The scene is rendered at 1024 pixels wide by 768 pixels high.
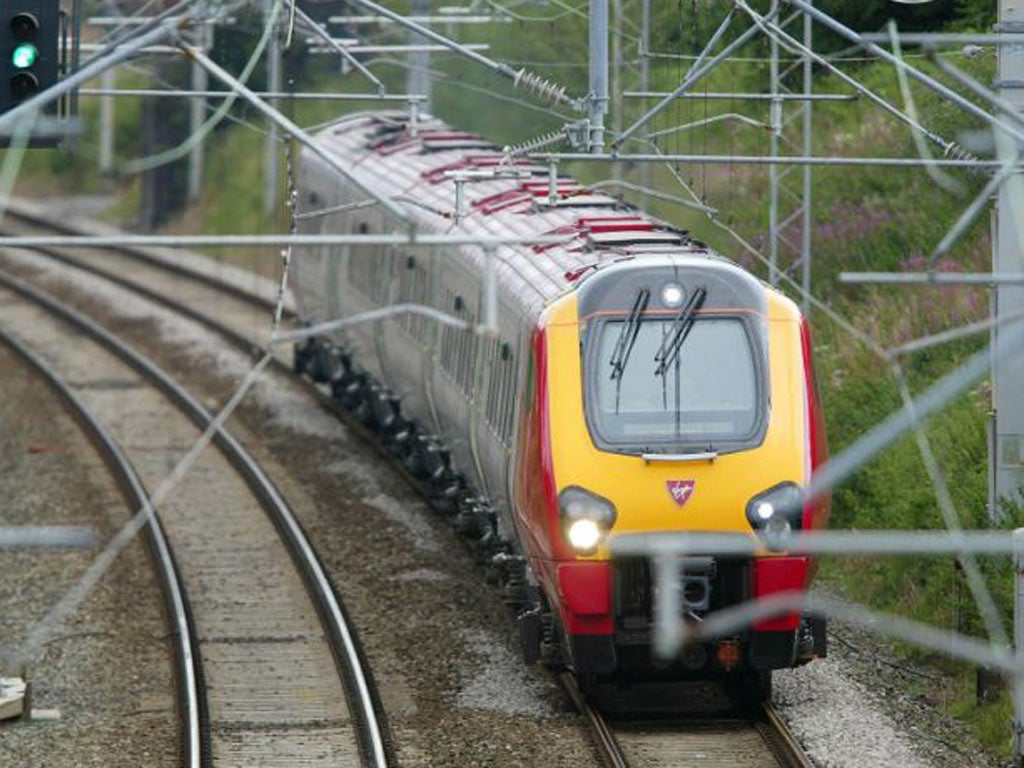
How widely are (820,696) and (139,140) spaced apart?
123ft

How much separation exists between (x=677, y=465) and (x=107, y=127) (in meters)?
33.0

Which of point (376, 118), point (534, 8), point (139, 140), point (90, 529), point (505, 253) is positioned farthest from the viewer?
point (139, 140)

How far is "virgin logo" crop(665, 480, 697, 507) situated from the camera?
13.4 metres

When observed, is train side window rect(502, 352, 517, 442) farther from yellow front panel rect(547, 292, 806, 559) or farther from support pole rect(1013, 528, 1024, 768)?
support pole rect(1013, 528, 1024, 768)

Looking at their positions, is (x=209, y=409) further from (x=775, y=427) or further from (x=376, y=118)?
(x=775, y=427)

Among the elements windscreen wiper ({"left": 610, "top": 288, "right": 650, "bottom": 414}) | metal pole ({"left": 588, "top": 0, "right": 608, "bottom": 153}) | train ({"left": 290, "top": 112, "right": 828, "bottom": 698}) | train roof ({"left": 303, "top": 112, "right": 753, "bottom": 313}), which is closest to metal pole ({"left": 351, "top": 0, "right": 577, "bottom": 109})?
metal pole ({"left": 588, "top": 0, "right": 608, "bottom": 153})

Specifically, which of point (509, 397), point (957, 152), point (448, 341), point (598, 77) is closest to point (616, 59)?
point (448, 341)

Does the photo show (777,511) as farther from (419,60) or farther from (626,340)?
(419,60)

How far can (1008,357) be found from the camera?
595 inches

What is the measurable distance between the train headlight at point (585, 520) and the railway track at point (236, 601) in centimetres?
164

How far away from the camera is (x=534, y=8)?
2447cm

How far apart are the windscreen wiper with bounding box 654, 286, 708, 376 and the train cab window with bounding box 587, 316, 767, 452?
1 centimetres

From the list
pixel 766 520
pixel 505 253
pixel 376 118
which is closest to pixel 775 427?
pixel 766 520

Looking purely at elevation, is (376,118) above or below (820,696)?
above
